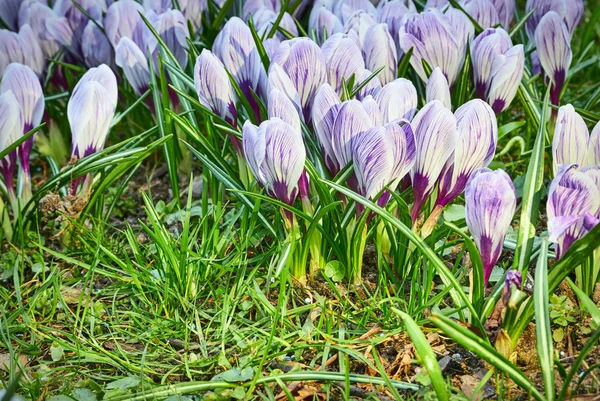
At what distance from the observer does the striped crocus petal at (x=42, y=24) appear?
8.89 feet

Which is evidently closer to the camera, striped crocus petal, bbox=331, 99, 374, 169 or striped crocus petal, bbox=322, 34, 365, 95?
striped crocus petal, bbox=331, 99, 374, 169

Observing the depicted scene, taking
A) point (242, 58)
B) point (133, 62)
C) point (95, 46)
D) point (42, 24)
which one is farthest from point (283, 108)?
point (42, 24)

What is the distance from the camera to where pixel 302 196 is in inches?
72.1

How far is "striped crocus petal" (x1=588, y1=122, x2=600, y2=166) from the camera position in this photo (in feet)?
5.40

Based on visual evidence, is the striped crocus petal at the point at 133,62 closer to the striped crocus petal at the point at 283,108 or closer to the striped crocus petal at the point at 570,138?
the striped crocus petal at the point at 283,108

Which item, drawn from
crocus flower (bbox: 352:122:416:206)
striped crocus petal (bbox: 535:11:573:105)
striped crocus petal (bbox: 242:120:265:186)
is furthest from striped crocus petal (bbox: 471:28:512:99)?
striped crocus petal (bbox: 242:120:265:186)

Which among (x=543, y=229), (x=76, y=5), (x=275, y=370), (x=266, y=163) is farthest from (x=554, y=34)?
(x=76, y=5)

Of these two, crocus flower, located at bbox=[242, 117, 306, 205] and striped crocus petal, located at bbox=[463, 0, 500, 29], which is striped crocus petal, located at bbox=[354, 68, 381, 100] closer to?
crocus flower, located at bbox=[242, 117, 306, 205]

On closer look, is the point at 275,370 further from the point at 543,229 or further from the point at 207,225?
the point at 543,229

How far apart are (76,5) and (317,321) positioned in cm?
153

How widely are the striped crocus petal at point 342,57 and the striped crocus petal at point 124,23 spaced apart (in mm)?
868

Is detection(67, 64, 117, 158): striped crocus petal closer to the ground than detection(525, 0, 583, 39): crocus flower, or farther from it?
closer to the ground

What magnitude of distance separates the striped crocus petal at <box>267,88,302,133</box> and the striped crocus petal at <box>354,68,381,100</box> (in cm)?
22

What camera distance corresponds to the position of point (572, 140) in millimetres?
1654
